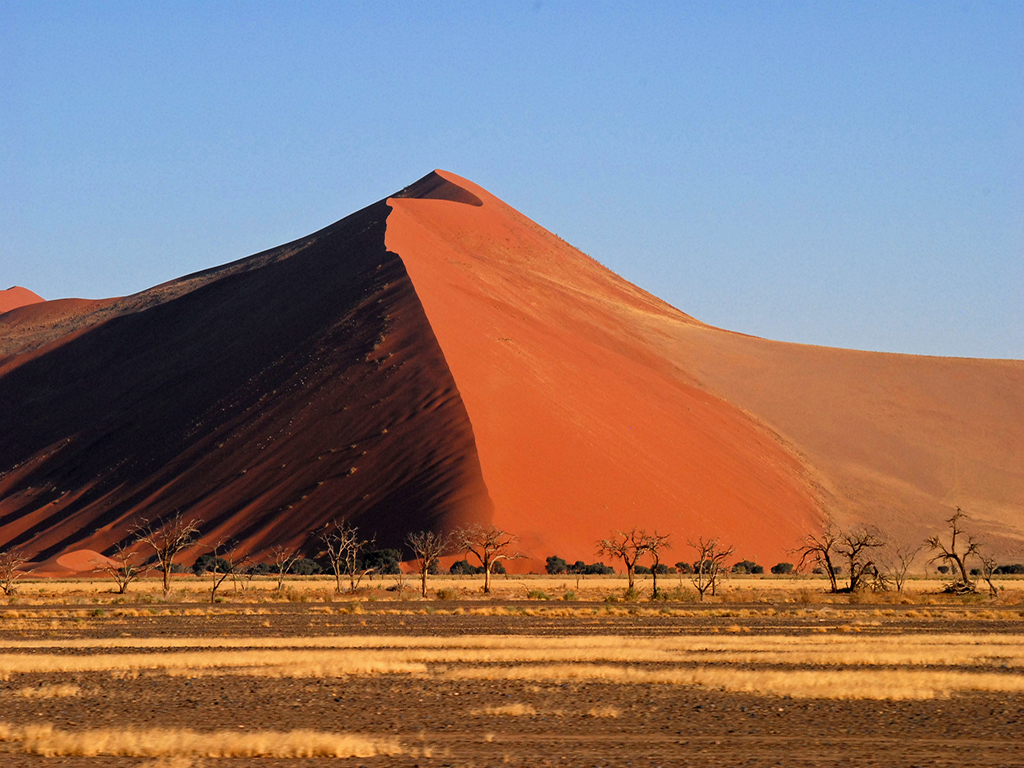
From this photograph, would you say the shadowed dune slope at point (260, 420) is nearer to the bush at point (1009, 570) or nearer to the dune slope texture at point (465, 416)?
the dune slope texture at point (465, 416)

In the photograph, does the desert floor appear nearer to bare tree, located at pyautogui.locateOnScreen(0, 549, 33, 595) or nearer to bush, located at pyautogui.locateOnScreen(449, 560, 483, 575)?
bare tree, located at pyautogui.locateOnScreen(0, 549, 33, 595)

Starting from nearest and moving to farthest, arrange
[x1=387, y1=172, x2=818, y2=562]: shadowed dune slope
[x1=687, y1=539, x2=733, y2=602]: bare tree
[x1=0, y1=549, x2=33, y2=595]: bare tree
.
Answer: [x1=0, y1=549, x2=33, y2=595]: bare tree → [x1=687, y1=539, x2=733, y2=602]: bare tree → [x1=387, y1=172, x2=818, y2=562]: shadowed dune slope

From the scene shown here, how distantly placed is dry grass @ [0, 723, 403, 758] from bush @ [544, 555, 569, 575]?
149ft

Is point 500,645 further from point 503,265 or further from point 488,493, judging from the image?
point 503,265

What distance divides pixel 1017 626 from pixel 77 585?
4001 cm

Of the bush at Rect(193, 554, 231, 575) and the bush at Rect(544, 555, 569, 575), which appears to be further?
the bush at Rect(193, 554, 231, 575)

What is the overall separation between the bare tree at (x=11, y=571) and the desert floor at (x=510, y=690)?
50.8ft

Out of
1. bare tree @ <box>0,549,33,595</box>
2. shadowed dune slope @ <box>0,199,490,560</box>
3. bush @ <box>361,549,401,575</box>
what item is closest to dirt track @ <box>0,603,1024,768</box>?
bare tree @ <box>0,549,33,595</box>

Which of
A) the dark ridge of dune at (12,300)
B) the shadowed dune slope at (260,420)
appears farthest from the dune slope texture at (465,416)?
the dark ridge of dune at (12,300)

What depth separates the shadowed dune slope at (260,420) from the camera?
213 feet

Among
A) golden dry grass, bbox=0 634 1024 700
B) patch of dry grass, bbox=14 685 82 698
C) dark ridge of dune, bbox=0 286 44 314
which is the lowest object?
golden dry grass, bbox=0 634 1024 700

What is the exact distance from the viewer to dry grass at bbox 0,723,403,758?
11836 mm

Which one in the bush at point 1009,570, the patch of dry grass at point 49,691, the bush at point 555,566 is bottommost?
the bush at point 1009,570

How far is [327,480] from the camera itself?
66562 mm
